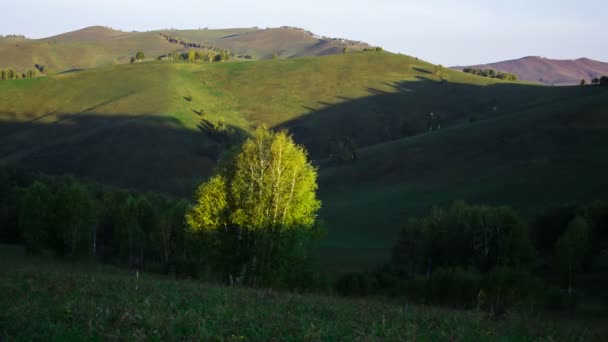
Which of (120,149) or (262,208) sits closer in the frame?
(262,208)

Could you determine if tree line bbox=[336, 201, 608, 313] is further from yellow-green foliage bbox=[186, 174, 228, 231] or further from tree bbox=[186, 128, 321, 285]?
yellow-green foliage bbox=[186, 174, 228, 231]

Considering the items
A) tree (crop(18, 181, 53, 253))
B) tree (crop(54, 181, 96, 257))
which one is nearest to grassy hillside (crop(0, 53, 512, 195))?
tree (crop(54, 181, 96, 257))

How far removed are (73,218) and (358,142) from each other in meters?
114

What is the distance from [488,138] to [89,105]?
378 feet

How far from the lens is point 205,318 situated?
42.1 ft

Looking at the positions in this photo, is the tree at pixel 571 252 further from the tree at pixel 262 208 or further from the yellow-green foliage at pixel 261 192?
the yellow-green foliage at pixel 261 192

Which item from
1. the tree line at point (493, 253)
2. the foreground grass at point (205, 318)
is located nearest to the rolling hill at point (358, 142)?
the tree line at point (493, 253)

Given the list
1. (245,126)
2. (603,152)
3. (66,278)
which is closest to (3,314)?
(66,278)

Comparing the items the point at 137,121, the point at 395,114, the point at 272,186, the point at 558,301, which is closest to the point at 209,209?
the point at 272,186

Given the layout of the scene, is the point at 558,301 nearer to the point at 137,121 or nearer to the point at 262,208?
the point at 262,208

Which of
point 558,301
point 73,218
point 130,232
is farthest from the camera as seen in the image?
point 130,232

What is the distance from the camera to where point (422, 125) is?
175375 mm

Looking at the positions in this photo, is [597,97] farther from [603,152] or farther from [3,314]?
[3,314]

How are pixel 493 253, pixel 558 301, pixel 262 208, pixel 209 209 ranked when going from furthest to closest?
pixel 493 253 → pixel 558 301 → pixel 209 209 → pixel 262 208
